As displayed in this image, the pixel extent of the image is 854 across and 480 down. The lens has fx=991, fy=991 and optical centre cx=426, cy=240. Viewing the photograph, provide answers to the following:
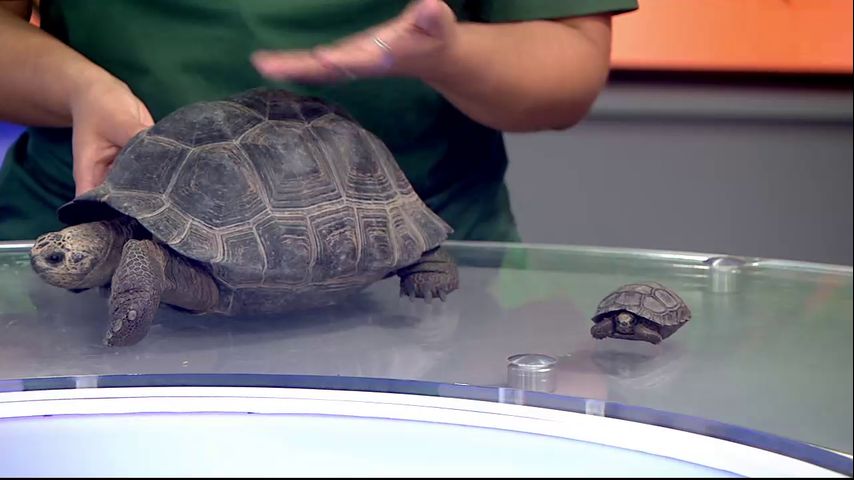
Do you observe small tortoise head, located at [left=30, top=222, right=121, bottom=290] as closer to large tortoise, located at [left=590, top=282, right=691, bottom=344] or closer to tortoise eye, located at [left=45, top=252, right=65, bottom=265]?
tortoise eye, located at [left=45, top=252, right=65, bottom=265]

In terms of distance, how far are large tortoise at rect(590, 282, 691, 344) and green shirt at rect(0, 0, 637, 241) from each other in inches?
15.7

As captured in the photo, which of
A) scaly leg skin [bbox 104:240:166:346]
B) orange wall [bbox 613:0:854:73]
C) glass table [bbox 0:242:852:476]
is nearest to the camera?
glass table [bbox 0:242:852:476]

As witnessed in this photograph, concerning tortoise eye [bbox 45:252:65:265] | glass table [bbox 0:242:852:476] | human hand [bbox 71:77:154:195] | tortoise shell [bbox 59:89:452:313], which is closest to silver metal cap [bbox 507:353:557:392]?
glass table [bbox 0:242:852:476]

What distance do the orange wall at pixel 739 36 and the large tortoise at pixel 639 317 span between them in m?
1.08

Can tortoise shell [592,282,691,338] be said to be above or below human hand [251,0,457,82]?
below

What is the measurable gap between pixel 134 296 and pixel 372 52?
19 centimetres

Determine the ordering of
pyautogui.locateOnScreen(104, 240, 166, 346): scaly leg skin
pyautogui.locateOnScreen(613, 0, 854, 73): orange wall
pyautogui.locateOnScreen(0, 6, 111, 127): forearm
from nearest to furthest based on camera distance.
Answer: pyautogui.locateOnScreen(104, 240, 166, 346): scaly leg skin → pyautogui.locateOnScreen(0, 6, 111, 127): forearm → pyautogui.locateOnScreen(613, 0, 854, 73): orange wall

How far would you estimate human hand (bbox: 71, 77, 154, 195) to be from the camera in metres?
0.76

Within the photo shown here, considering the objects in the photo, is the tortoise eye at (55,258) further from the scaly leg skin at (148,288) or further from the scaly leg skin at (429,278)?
the scaly leg skin at (429,278)

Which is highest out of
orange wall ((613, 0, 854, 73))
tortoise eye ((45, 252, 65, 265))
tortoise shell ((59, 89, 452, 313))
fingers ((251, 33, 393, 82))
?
orange wall ((613, 0, 854, 73))

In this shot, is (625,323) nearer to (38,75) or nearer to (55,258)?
(55,258)

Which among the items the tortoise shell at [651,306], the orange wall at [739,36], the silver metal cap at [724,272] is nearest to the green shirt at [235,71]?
the silver metal cap at [724,272]

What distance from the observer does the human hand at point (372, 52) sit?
559mm

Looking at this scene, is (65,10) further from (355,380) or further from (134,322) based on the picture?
(355,380)
